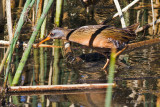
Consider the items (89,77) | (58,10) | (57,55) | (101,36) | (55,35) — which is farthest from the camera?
(58,10)

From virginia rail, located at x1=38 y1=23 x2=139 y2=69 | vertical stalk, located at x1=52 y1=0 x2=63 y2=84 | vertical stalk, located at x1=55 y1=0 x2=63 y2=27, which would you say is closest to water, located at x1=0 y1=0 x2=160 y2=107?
vertical stalk, located at x1=52 y1=0 x2=63 y2=84

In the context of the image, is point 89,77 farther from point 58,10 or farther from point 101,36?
point 58,10

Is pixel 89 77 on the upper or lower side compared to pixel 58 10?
lower

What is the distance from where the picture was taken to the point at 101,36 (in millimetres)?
4727

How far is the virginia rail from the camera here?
470 cm

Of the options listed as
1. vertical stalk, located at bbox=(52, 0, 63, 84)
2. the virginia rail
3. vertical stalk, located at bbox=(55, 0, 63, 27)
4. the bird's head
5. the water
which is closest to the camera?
the water

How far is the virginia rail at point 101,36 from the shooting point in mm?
4703

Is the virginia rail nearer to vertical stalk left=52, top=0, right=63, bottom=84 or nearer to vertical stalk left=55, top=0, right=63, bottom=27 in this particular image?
vertical stalk left=52, top=0, right=63, bottom=84

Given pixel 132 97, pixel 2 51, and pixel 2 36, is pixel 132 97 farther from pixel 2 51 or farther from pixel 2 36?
pixel 2 36

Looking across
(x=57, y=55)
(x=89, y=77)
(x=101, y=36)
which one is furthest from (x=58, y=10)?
(x=89, y=77)

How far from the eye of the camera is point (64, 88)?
3.61m

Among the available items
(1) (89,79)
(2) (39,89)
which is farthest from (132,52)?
(2) (39,89)

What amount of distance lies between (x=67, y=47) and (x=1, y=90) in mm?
1968

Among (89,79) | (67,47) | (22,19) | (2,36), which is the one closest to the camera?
(22,19)
